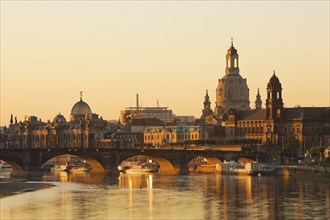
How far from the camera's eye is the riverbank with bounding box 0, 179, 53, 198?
4427 inches

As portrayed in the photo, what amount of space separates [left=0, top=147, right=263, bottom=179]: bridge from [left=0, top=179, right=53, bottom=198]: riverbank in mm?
22635

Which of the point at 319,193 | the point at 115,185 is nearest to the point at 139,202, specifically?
the point at 319,193

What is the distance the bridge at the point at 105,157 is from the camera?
157625 mm

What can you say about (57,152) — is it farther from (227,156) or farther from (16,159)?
(227,156)

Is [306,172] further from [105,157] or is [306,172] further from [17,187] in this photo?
[17,187]

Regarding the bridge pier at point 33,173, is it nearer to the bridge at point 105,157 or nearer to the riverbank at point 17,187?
the bridge at point 105,157

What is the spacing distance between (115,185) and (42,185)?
8495 millimetres

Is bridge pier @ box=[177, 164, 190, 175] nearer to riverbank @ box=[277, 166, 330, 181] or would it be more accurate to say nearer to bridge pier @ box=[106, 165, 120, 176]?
bridge pier @ box=[106, 165, 120, 176]

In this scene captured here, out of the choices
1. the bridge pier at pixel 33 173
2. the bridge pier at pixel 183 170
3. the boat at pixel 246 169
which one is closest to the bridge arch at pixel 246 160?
the bridge pier at pixel 183 170

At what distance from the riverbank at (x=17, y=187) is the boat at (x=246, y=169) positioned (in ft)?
121

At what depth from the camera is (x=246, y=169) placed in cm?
16025

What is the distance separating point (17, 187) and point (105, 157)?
152 ft

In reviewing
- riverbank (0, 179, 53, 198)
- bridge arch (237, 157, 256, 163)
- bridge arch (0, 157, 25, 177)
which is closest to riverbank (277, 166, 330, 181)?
bridge arch (237, 157, 256, 163)

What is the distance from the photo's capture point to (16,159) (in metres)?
158
